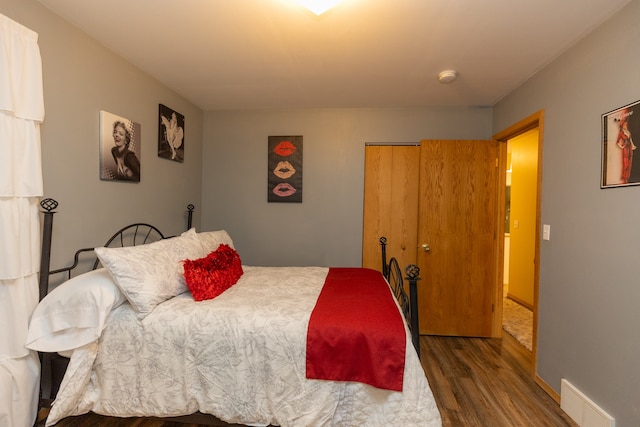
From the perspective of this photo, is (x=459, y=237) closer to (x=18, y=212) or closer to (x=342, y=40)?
(x=342, y=40)

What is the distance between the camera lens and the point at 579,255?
1.93 meters

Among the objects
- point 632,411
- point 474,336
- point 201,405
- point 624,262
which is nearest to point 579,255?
point 624,262

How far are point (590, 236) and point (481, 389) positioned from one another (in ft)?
4.28

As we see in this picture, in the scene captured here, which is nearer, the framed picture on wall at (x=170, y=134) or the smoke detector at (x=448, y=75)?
the smoke detector at (x=448, y=75)

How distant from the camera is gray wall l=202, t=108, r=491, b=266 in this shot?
131 inches

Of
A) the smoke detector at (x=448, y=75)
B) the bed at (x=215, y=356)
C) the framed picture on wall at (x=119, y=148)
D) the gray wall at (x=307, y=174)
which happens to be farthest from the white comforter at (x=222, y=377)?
the smoke detector at (x=448, y=75)

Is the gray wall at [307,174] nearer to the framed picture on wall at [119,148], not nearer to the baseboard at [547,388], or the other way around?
the framed picture on wall at [119,148]

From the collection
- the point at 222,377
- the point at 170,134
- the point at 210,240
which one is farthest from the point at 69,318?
the point at 170,134

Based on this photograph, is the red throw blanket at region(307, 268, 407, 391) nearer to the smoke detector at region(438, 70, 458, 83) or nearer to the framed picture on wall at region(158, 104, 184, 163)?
the smoke detector at region(438, 70, 458, 83)

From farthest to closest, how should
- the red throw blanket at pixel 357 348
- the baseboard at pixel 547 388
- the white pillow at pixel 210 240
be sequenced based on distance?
the white pillow at pixel 210 240, the baseboard at pixel 547 388, the red throw blanket at pixel 357 348

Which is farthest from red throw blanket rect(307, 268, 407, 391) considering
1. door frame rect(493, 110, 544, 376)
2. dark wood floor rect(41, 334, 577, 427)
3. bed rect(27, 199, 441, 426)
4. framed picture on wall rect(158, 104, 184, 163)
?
framed picture on wall rect(158, 104, 184, 163)

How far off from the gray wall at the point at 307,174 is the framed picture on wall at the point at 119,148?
1158 mm

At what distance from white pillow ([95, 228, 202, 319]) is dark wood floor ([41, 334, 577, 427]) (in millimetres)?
794

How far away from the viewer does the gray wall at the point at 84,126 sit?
1.74 metres
